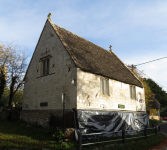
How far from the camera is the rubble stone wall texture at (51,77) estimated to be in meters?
13.2

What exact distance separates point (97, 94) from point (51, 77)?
4.80 metres

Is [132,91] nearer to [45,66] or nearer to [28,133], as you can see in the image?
[45,66]

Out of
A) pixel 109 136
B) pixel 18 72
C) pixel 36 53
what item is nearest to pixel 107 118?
pixel 109 136

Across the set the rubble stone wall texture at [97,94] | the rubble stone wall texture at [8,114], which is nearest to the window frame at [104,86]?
the rubble stone wall texture at [97,94]

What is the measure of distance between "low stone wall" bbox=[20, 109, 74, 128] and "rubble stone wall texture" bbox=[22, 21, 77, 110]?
44 cm

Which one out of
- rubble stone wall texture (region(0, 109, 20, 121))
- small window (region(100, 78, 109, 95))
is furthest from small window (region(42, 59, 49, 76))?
rubble stone wall texture (region(0, 109, 20, 121))

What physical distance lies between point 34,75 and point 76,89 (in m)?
7.11

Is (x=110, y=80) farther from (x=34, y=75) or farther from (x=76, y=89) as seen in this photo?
(x=34, y=75)

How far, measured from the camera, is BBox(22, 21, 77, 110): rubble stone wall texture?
13.2 metres

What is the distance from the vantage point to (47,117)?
14.0 metres

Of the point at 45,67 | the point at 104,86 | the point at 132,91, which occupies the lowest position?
the point at 132,91

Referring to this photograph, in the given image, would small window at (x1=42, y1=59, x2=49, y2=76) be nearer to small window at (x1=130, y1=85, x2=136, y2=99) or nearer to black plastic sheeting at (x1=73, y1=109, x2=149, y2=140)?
black plastic sheeting at (x1=73, y1=109, x2=149, y2=140)

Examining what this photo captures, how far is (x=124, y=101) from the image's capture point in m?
17.0

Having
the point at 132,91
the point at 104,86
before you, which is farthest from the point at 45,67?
the point at 132,91
